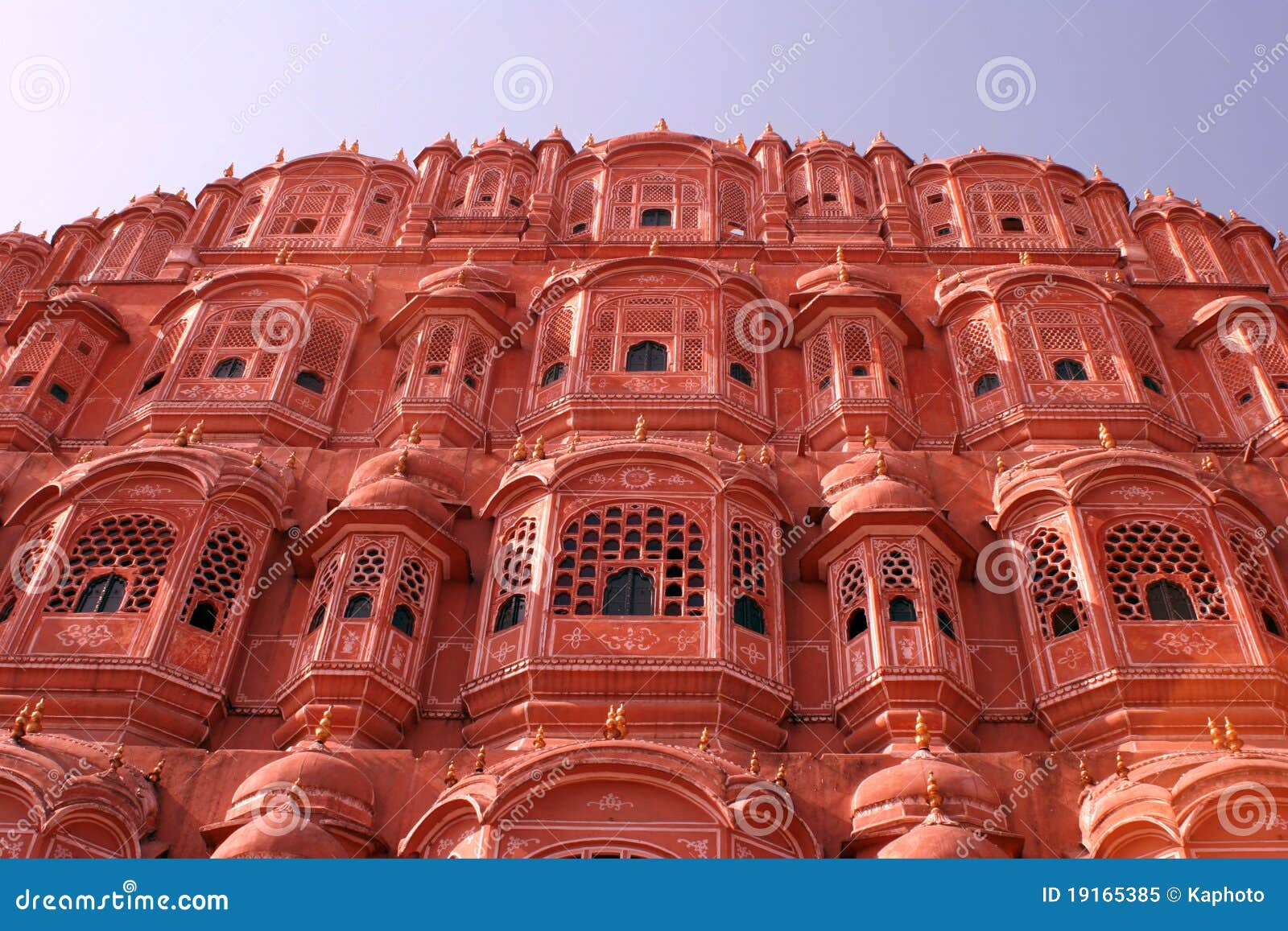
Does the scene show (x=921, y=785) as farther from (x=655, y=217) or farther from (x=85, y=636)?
(x=655, y=217)

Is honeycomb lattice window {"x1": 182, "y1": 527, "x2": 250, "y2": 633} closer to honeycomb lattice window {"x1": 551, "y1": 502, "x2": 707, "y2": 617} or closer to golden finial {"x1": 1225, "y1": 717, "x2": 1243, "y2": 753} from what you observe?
honeycomb lattice window {"x1": 551, "y1": 502, "x2": 707, "y2": 617}

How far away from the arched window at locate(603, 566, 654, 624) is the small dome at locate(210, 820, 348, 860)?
4739mm

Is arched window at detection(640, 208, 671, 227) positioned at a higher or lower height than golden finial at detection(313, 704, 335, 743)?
higher

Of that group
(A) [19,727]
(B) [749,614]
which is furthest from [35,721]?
(B) [749,614]

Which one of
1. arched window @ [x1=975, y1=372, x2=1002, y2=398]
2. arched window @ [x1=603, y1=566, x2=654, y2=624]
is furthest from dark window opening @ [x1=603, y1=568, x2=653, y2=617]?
arched window @ [x1=975, y1=372, x2=1002, y2=398]

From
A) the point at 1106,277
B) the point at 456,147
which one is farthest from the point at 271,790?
the point at 456,147

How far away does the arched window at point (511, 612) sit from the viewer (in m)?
16.6

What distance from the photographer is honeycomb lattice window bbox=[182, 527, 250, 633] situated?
56.0ft

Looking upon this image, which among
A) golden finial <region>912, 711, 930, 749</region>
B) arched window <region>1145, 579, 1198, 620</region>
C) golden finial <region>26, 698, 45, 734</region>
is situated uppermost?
arched window <region>1145, 579, 1198, 620</region>

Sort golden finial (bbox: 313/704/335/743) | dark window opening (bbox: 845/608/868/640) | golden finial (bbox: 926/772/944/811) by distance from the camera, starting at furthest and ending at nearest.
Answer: dark window opening (bbox: 845/608/868/640)
golden finial (bbox: 313/704/335/743)
golden finial (bbox: 926/772/944/811)

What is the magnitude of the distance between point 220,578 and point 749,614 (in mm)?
7025

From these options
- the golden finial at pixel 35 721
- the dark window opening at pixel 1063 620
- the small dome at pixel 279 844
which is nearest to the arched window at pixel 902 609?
the dark window opening at pixel 1063 620

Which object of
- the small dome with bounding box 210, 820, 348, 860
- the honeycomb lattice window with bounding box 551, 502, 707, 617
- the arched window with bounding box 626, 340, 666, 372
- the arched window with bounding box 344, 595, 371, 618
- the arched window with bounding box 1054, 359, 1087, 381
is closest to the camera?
the small dome with bounding box 210, 820, 348, 860

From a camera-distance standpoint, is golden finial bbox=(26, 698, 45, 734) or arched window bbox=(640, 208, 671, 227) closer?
golden finial bbox=(26, 698, 45, 734)
